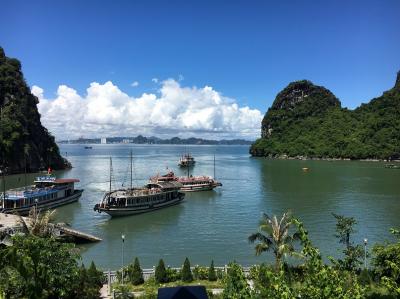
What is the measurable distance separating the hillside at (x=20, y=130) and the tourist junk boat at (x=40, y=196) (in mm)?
58997

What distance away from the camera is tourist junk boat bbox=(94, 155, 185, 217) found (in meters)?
67.2

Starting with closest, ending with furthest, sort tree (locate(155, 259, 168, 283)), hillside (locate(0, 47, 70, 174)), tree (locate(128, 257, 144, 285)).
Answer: tree (locate(128, 257, 144, 285)), tree (locate(155, 259, 168, 283)), hillside (locate(0, 47, 70, 174))

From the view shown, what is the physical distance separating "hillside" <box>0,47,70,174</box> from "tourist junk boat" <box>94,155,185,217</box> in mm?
74969

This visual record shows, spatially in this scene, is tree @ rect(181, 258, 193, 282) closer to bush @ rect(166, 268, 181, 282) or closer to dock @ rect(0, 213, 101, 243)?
bush @ rect(166, 268, 181, 282)

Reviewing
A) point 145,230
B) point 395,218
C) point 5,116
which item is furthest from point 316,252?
point 5,116

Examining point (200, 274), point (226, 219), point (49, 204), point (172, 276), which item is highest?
point (200, 274)

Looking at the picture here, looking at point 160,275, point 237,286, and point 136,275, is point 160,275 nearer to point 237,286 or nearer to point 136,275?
point 136,275

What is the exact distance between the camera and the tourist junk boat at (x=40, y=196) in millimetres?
66869

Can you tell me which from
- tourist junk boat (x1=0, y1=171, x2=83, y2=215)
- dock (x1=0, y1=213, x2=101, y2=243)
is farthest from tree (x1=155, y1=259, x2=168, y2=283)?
tourist junk boat (x1=0, y1=171, x2=83, y2=215)

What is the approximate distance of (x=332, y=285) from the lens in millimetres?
12000

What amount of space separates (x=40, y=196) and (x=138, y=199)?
1786 centimetres

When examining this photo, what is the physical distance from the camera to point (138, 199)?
7069 centimetres

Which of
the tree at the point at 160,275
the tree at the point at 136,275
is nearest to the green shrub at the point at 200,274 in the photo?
the tree at the point at 160,275

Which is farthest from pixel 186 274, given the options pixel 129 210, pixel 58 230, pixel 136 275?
pixel 129 210
